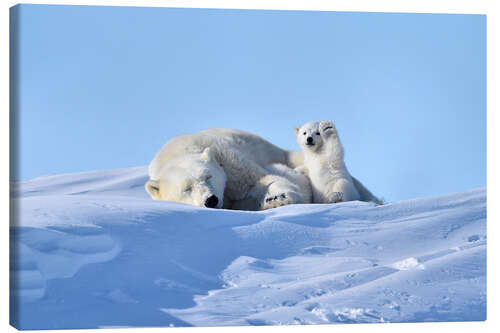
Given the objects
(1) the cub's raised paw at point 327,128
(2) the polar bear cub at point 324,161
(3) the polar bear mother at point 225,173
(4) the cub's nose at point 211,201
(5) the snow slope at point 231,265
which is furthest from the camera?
(1) the cub's raised paw at point 327,128

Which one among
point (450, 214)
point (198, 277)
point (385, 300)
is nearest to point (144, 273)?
point (198, 277)

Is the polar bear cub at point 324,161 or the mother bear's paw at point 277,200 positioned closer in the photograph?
the mother bear's paw at point 277,200

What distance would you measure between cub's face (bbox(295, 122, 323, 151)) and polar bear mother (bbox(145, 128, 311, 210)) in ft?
0.89

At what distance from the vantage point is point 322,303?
4.02 metres

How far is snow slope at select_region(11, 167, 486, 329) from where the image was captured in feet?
12.5

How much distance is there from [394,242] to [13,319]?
7.94ft

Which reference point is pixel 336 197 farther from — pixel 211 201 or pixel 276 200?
pixel 211 201

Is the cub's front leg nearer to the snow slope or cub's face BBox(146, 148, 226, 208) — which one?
cub's face BBox(146, 148, 226, 208)

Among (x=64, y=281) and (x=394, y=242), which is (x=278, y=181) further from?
(x=64, y=281)

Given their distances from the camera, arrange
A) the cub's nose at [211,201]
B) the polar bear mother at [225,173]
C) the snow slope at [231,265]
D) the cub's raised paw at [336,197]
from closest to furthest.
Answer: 1. the snow slope at [231,265]
2. the cub's nose at [211,201]
3. the polar bear mother at [225,173]
4. the cub's raised paw at [336,197]

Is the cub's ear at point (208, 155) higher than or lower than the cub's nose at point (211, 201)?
higher

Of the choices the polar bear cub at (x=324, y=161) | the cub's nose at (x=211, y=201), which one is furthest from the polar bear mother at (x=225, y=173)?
the polar bear cub at (x=324, y=161)

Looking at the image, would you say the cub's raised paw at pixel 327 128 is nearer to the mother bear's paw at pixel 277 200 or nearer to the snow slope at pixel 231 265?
the mother bear's paw at pixel 277 200

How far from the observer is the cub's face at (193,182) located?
5432mm
